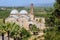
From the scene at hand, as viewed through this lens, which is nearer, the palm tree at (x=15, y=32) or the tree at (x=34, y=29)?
the palm tree at (x=15, y=32)

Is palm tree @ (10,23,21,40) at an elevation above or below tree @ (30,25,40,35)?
above

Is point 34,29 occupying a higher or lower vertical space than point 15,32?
lower

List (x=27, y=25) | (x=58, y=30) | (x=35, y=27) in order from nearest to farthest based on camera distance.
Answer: (x=58, y=30) < (x=35, y=27) < (x=27, y=25)

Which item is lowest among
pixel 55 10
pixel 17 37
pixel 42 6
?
pixel 42 6

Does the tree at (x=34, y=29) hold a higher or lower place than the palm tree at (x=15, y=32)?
lower

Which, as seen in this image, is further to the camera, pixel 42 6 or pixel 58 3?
pixel 42 6

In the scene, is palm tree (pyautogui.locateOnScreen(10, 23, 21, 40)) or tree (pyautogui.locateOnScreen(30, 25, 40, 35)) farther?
tree (pyautogui.locateOnScreen(30, 25, 40, 35))

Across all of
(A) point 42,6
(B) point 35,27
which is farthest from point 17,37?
(A) point 42,6

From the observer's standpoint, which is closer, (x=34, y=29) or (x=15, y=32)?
(x=15, y=32)

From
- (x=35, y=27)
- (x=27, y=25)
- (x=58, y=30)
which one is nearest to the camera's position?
(x=58, y=30)

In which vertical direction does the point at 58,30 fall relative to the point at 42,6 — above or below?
above

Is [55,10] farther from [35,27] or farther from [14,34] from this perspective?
[35,27]
